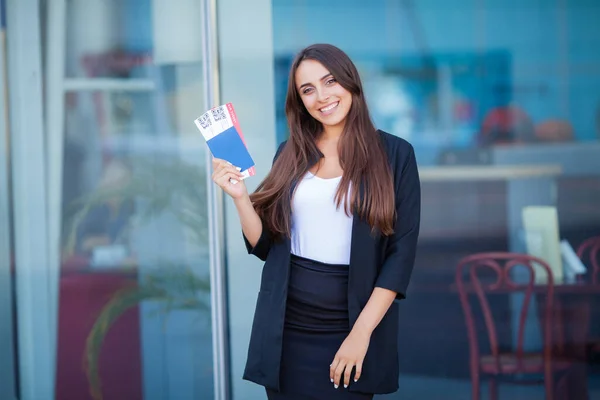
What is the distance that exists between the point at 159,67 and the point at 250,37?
1.60 ft

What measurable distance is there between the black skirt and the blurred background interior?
1592mm

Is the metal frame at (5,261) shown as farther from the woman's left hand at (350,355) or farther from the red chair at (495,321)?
the woman's left hand at (350,355)

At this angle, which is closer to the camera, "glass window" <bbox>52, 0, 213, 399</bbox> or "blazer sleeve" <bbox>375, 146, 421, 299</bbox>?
"blazer sleeve" <bbox>375, 146, 421, 299</bbox>

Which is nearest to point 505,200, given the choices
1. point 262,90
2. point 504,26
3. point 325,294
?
point 504,26

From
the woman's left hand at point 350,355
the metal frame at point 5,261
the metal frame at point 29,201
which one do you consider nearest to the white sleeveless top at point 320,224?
the woman's left hand at point 350,355

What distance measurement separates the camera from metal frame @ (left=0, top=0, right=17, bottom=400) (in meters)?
4.59

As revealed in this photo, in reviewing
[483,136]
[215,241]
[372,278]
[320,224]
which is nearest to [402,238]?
[372,278]

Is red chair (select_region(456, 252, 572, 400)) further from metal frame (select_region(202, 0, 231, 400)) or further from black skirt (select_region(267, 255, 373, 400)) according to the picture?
black skirt (select_region(267, 255, 373, 400))

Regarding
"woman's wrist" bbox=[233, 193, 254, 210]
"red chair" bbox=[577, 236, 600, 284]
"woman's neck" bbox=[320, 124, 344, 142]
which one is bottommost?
"red chair" bbox=[577, 236, 600, 284]

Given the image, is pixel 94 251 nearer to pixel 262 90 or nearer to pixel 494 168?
pixel 262 90

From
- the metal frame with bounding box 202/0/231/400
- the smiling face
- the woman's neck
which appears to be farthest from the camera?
the metal frame with bounding box 202/0/231/400

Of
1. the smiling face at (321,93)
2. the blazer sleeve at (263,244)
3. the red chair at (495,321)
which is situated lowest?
the red chair at (495,321)

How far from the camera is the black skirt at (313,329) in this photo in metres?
2.69

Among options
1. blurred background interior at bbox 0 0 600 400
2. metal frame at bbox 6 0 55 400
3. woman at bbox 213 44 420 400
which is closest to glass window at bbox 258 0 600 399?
blurred background interior at bbox 0 0 600 400
